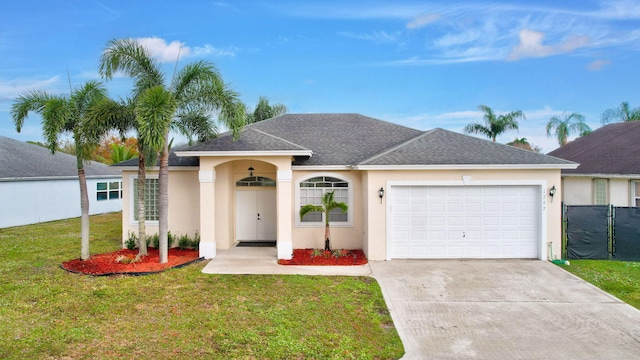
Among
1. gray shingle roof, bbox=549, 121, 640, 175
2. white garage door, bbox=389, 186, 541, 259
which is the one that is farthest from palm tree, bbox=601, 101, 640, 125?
white garage door, bbox=389, 186, 541, 259

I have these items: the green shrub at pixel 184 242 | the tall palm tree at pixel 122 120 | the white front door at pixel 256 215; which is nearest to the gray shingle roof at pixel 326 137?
the tall palm tree at pixel 122 120

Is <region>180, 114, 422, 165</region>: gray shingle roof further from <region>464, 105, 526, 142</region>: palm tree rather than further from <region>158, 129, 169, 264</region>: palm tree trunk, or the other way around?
<region>464, 105, 526, 142</region>: palm tree

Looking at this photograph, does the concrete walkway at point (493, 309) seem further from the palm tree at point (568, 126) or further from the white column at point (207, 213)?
the palm tree at point (568, 126)

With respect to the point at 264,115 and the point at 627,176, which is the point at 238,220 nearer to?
the point at 627,176

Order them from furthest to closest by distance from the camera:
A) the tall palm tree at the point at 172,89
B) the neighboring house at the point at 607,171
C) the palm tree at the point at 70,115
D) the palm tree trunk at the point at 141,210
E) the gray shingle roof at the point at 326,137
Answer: the neighboring house at the point at 607,171 → the gray shingle roof at the point at 326,137 → the palm tree trunk at the point at 141,210 → the tall palm tree at the point at 172,89 → the palm tree at the point at 70,115

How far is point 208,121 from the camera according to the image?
37.2ft

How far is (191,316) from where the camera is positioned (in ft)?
22.1

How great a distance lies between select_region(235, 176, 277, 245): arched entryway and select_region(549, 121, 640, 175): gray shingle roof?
1331 cm

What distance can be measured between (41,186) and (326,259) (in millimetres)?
18694

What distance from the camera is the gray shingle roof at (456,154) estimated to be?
11.1 m

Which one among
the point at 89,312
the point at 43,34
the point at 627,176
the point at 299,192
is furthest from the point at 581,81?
the point at 43,34

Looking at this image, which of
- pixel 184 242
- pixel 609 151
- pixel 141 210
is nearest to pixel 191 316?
pixel 141 210

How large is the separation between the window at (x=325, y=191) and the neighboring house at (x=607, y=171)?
1056cm

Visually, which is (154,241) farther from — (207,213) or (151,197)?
(207,213)
